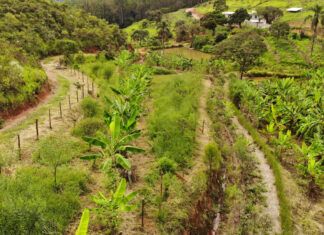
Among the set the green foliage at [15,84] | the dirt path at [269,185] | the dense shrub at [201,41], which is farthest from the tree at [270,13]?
the green foliage at [15,84]

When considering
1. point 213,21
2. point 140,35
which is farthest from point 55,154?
point 140,35

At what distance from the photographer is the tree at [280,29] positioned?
59.4 metres

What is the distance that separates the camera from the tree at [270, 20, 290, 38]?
59406mm

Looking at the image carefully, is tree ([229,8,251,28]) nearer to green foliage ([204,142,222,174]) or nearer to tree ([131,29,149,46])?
tree ([131,29,149,46])

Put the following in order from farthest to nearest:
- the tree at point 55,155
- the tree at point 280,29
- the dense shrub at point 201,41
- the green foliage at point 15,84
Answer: the dense shrub at point 201,41 < the tree at point 280,29 < the green foliage at point 15,84 < the tree at point 55,155

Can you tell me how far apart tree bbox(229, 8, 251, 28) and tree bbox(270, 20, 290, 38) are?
12.1 m

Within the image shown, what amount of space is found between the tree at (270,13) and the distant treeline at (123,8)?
37.2 meters

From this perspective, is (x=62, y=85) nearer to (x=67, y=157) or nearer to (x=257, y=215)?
(x=67, y=157)

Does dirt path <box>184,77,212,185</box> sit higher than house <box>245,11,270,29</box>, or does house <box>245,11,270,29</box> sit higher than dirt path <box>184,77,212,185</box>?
house <box>245,11,270,29</box>

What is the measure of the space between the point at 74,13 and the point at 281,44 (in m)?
42.0

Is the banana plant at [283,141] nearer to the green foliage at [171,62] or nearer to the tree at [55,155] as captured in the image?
the tree at [55,155]

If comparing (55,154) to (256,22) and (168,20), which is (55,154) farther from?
(168,20)

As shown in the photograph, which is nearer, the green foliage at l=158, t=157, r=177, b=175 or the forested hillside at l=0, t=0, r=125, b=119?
the green foliage at l=158, t=157, r=177, b=175

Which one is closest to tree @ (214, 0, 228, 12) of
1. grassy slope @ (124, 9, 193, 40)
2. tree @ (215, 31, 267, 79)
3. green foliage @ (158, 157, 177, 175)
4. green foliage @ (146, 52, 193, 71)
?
grassy slope @ (124, 9, 193, 40)
